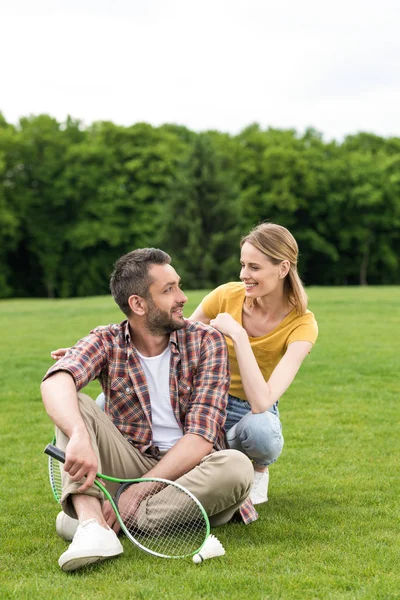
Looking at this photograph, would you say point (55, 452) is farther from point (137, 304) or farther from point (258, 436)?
point (258, 436)

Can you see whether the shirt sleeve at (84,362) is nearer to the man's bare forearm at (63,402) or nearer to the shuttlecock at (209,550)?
the man's bare forearm at (63,402)

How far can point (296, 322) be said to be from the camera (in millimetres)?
5273

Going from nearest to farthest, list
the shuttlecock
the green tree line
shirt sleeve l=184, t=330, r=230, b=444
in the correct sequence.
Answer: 1. the shuttlecock
2. shirt sleeve l=184, t=330, r=230, b=444
3. the green tree line

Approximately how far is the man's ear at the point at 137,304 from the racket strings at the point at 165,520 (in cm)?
104

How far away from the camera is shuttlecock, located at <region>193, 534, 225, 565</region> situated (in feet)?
13.3

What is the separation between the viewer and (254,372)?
4.83 metres

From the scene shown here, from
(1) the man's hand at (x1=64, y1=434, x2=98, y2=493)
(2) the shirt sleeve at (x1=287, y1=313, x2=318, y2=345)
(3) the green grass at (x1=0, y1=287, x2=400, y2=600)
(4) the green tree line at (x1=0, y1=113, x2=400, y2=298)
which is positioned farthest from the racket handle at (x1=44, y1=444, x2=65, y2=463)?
(4) the green tree line at (x1=0, y1=113, x2=400, y2=298)

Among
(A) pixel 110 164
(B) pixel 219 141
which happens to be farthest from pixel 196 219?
(B) pixel 219 141

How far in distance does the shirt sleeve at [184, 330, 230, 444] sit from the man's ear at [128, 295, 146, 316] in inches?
16.9

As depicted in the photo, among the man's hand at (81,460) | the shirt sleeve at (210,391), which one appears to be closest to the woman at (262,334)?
the shirt sleeve at (210,391)

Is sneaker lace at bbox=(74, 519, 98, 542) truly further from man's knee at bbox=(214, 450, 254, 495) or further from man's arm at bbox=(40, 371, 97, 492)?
man's knee at bbox=(214, 450, 254, 495)

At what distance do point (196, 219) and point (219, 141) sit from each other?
451 inches

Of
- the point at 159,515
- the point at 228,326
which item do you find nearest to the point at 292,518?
the point at 159,515

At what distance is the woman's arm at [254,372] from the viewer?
4836mm
